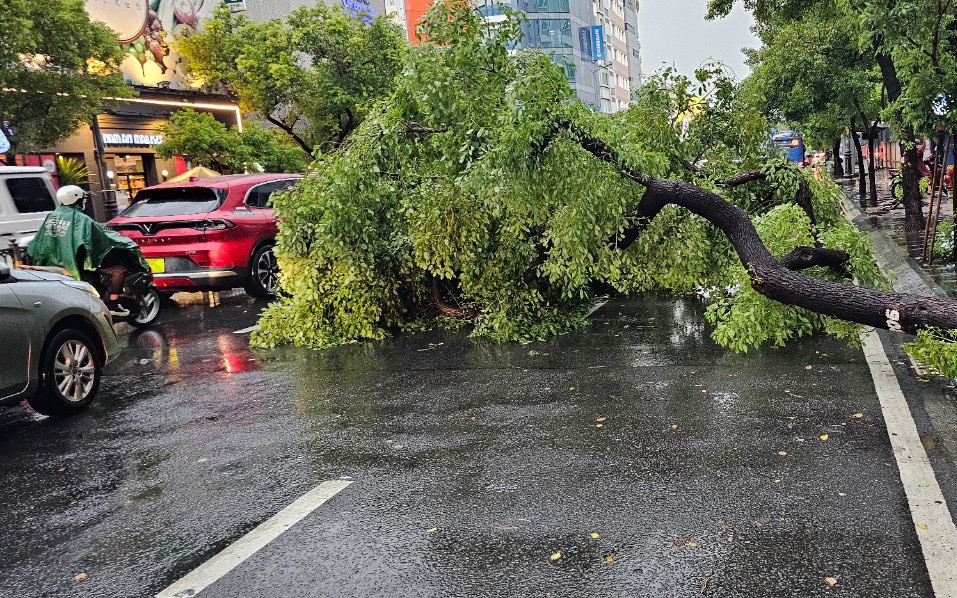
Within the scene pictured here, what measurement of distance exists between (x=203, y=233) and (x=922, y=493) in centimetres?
1040

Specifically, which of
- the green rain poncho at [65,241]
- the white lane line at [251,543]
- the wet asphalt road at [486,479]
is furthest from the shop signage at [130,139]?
the white lane line at [251,543]

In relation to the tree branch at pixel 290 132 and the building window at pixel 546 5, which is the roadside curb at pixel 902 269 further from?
the building window at pixel 546 5

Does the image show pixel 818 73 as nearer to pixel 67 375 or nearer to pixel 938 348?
pixel 938 348

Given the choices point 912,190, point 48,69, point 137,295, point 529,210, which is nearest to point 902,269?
point 912,190

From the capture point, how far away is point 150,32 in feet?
124

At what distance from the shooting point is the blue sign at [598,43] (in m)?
115

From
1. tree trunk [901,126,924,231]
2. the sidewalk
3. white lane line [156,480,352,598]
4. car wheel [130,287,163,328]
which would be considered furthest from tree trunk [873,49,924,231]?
white lane line [156,480,352,598]

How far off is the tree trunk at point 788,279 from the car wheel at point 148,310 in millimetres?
6864

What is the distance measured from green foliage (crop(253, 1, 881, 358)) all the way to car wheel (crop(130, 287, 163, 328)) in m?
2.69

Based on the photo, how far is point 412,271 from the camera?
10.2m

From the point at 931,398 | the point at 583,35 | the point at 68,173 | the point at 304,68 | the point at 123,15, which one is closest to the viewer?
the point at 931,398

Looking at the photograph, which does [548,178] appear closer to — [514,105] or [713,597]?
[514,105]

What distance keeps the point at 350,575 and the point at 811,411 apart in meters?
3.64

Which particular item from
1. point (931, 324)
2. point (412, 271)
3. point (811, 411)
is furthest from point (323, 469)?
point (412, 271)
